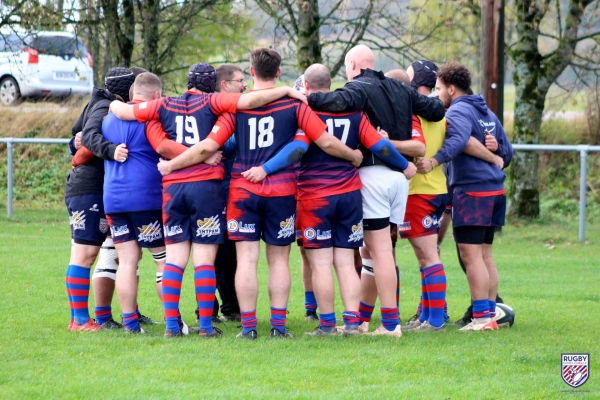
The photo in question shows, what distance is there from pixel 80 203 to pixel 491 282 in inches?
135

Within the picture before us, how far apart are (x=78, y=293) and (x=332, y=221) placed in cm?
207

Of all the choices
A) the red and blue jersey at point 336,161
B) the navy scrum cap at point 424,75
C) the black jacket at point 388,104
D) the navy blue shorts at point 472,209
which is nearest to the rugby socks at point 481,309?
the navy blue shorts at point 472,209

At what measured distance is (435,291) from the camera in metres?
6.85

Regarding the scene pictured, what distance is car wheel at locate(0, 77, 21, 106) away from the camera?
20188 mm

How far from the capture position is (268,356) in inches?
225

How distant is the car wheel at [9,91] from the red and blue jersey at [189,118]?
49.3 feet

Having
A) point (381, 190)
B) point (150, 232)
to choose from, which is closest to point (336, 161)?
point (381, 190)

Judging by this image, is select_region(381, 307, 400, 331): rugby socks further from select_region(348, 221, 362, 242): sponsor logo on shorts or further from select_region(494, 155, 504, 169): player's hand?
select_region(494, 155, 504, 169): player's hand

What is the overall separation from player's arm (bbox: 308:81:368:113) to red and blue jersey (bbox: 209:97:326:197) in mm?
111

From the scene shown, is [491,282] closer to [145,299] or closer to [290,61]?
[145,299]

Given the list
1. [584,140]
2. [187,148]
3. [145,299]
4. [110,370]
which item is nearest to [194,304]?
[145,299]

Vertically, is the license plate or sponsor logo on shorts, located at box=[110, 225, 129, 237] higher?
the license plate

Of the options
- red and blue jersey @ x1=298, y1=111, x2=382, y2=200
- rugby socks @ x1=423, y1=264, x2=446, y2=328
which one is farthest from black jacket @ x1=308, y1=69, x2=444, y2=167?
rugby socks @ x1=423, y1=264, x2=446, y2=328

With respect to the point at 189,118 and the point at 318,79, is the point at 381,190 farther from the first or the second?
the point at 189,118
